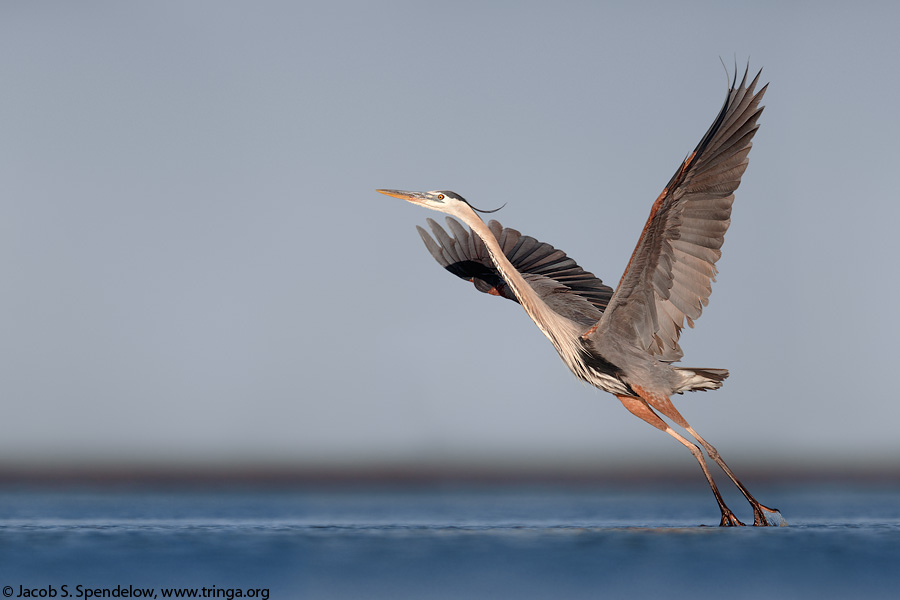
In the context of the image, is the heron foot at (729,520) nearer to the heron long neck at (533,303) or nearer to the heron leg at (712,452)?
the heron leg at (712,452)

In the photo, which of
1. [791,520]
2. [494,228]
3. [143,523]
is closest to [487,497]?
[494,228]

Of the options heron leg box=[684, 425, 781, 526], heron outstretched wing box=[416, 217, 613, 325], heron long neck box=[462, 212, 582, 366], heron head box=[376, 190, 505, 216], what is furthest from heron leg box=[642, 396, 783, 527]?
heron head box=[376, 190, 505, 216]

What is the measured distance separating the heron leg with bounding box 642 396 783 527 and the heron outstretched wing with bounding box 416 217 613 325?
2.29 metres

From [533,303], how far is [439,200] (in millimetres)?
1487

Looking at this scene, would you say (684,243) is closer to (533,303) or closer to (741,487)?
(533,303)

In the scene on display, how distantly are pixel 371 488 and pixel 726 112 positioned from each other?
14604 millimetres

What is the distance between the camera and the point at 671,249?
900 cm

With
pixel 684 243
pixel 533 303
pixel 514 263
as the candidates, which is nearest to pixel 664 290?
pixel 684 243

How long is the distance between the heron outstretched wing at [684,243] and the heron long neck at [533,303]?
0.87 feet

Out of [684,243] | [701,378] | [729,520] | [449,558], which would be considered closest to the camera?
[449,558]

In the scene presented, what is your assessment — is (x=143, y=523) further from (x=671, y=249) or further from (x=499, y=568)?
(x=671, y=249)

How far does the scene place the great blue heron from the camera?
864 centimetres

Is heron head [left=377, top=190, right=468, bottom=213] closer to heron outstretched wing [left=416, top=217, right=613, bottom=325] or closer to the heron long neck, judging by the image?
the heron long neck

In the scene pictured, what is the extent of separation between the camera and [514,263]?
490 inches
